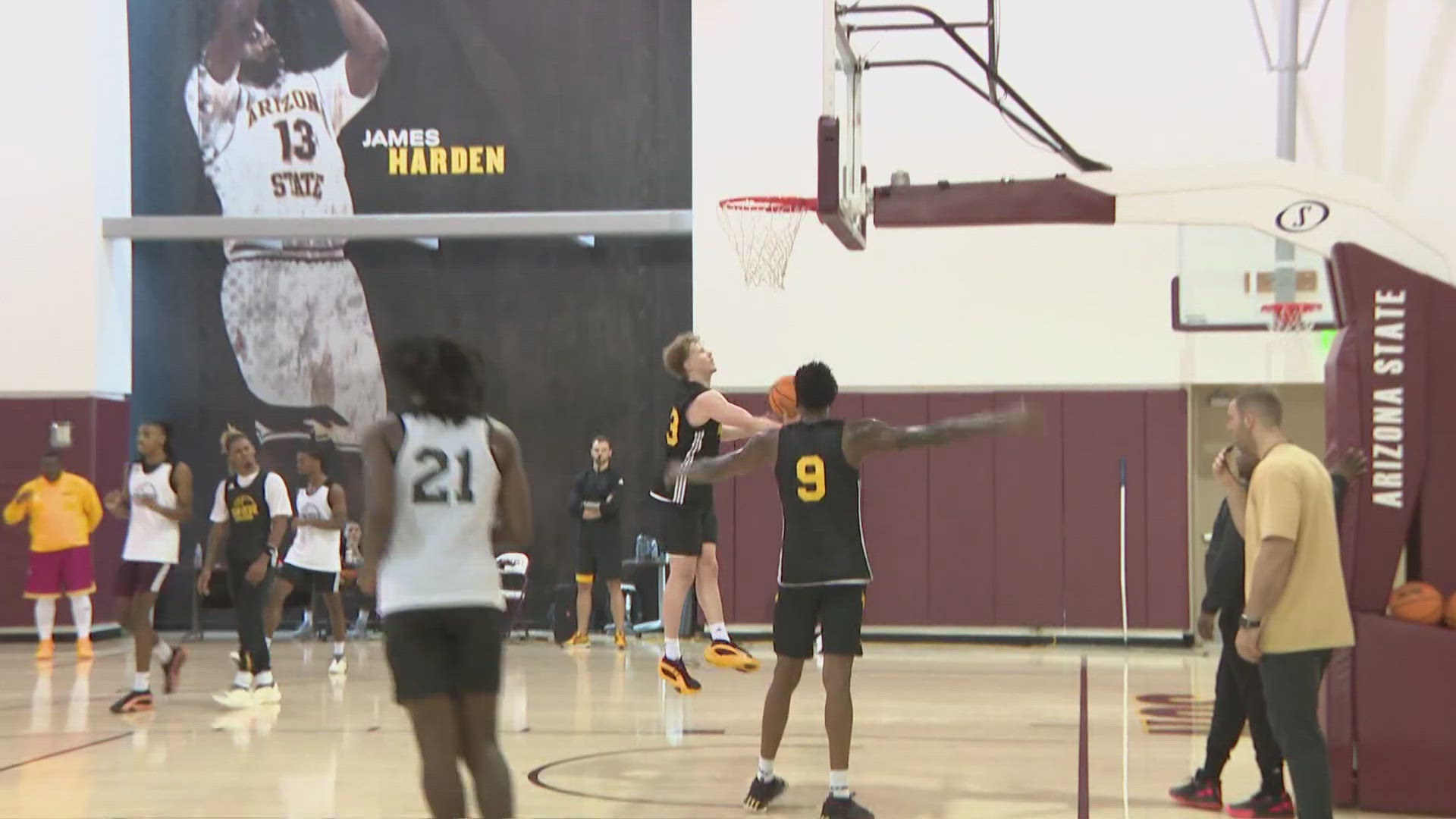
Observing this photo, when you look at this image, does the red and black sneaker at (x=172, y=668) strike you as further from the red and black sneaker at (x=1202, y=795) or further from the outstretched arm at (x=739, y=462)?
the red and black sneaker at (x=1202, y=795)

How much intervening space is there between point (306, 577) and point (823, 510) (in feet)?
23.2

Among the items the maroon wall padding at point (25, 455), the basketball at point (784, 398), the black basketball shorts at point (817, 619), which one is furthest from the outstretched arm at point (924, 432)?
the maroon wall padding at point (25, 455)

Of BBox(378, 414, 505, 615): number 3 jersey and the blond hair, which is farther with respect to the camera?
the blond hair

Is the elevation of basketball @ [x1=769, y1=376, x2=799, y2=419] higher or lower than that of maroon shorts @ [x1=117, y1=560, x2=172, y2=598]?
higher

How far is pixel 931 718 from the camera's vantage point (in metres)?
10.6

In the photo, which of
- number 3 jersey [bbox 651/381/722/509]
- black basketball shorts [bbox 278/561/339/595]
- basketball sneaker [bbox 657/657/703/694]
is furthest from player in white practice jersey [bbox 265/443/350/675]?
number 3 jersey [bbox 651/381/722/509]

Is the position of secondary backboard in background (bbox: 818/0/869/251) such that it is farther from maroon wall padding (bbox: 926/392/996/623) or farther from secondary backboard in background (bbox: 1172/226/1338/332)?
maroon wall padding (bbox: 926/392/996/623)

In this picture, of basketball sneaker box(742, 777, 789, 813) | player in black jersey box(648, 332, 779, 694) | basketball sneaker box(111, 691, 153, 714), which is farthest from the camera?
basketball sneaker box(111, 691, 153, 714)

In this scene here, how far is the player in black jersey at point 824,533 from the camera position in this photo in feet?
22.5

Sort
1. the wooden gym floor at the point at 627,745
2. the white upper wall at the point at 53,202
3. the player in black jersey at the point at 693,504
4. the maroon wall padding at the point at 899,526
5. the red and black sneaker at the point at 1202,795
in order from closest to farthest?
the red and black sneaker at the point at 1202,795 < the wooden gym floor at the point at 627,745 < the player in black jersey at the point at 693,504 < the maroon wall padding at the point at 899,526 < the white upper wall at the point at 53,202

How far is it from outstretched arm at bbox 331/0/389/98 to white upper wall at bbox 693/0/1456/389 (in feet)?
12.7

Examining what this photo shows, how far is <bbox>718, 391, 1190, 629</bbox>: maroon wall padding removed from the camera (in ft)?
53.2

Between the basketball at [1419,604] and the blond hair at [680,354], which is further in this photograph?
the blond hair at [680,354]

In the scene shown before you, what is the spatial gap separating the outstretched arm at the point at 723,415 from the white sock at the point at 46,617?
399 inches
